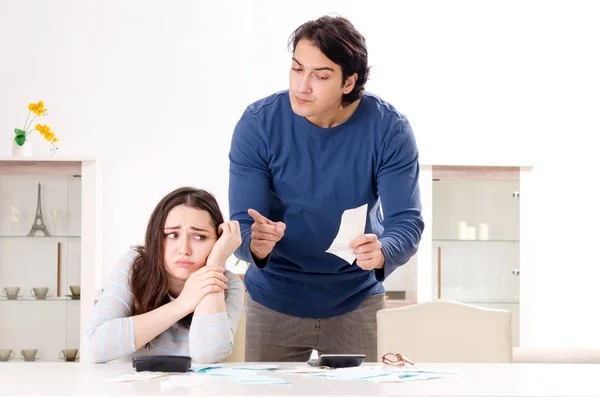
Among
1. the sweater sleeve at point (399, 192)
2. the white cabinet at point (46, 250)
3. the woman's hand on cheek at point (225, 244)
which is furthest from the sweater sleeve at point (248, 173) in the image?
the white cabinet at point (46, 250)

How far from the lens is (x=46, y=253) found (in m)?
4.84

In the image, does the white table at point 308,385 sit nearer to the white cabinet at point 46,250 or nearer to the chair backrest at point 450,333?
the chair backrest at point 450,333

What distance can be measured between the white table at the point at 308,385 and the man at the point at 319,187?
57cm

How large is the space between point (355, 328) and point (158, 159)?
2.80 meters

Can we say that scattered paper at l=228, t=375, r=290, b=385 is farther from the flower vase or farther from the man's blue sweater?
the flower vase

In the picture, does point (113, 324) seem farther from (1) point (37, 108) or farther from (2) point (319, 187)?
(1) point (37, 108)

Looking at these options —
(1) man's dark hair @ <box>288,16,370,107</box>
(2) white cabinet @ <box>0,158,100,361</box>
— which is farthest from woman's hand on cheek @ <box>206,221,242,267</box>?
(2) white cabinet @ <box>0,158,100,361</box>

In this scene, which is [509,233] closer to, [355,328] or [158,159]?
[158,159]

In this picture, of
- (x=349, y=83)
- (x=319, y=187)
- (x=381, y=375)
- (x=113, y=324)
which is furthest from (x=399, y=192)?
(x=113, y=324)

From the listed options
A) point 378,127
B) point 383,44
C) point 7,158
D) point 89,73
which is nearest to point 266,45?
point 383,44

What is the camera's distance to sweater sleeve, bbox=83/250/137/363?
79.6 inches

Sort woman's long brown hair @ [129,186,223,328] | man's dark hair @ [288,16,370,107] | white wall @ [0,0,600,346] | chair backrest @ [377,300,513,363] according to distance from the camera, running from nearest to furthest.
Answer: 1. woman's long brown hair @ [129,186,223,328]
2. man's dark hair @ [288,16,370,107]
3. chair backrest @ [377,300,513,363]
4. white wall @ [0,0,600,346]

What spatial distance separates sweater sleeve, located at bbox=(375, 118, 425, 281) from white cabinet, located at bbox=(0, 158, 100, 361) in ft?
8.77

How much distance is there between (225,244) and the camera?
7.27 ft
